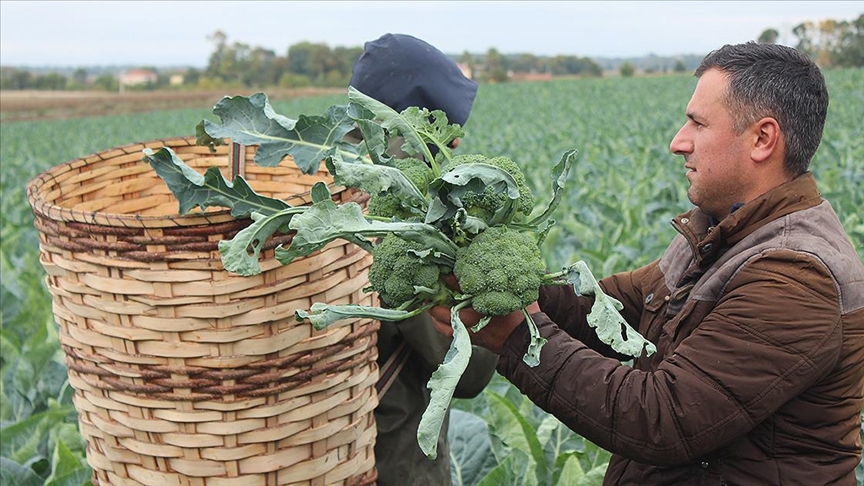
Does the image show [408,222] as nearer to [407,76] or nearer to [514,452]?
[407,76]

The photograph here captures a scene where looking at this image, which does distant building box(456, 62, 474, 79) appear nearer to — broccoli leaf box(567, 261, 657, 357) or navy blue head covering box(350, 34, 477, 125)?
navy blue head covering box(350, 34, 477, 125)

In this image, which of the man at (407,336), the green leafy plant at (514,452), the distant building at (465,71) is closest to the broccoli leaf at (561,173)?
the man at (407,336)

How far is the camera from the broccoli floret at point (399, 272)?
1.61 m

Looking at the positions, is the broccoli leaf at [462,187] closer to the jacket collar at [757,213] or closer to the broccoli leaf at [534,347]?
the broccoli leaf at [534,347]

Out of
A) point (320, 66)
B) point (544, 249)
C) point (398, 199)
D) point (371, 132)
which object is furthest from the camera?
point (320, 66)

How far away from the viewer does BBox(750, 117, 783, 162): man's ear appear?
5.78 feet

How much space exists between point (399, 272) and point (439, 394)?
10.9 inches

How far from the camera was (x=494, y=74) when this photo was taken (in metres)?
69.6

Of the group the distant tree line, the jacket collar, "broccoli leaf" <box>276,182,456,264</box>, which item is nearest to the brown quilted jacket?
the jacket collar

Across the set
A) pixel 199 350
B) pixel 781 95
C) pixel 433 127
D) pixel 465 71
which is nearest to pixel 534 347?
pixel 433 127

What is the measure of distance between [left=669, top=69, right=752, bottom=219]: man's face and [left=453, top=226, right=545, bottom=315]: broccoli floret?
0.49 meters

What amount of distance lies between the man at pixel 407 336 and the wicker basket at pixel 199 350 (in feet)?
1.42

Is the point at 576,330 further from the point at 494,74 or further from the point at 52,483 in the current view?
the point at 494,74

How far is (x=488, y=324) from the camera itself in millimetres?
1704
